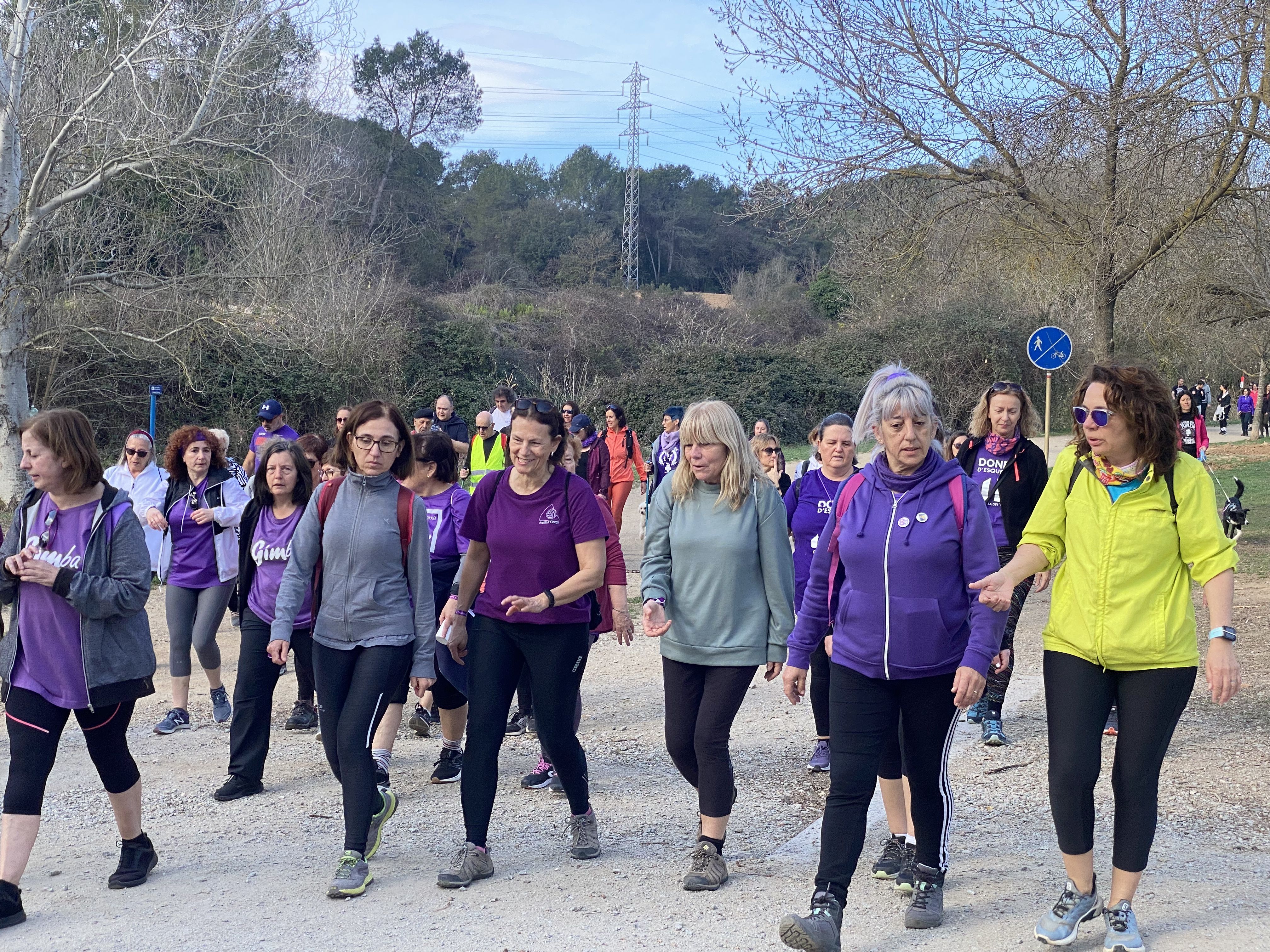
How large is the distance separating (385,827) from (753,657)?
1990 mm

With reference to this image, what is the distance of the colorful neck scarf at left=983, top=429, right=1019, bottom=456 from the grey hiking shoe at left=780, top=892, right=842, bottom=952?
3.27m

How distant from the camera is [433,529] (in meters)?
6.07

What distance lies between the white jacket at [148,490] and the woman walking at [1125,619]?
17.4ft

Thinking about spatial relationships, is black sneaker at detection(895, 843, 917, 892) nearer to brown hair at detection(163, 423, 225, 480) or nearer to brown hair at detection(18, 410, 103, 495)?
brown hair at detection(18, 410, 103, 495)

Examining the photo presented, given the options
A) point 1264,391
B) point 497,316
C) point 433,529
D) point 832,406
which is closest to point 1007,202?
point 433,529

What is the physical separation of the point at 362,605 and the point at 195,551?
2713 millimetres

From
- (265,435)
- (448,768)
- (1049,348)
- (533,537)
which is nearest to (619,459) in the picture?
(265,435)

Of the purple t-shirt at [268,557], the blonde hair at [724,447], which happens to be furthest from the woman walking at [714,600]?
the purple t-shirt at [268,557]

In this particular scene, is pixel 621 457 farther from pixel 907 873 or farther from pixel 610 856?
pixel 907 873

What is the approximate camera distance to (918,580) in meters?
3.83

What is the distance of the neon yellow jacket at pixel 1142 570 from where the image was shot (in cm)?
357

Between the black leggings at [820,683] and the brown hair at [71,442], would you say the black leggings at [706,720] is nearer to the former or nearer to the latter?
the black leggings at [820,683]

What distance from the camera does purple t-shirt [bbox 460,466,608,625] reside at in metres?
4.48

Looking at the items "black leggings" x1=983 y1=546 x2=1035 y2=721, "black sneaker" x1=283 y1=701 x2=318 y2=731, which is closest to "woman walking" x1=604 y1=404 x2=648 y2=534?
"black sneaker" x1=283 y1=701 x2=318 y2=731
